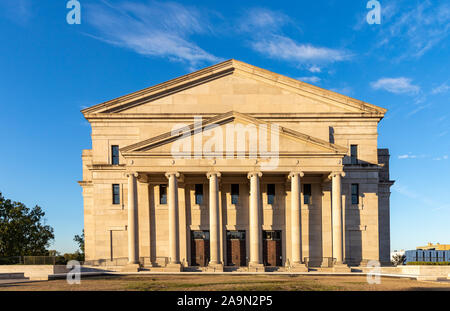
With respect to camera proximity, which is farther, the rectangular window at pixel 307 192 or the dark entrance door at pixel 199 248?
the rectangular window at pixel 307 192

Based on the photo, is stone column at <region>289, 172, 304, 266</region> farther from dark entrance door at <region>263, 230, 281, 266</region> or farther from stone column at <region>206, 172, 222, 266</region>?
stone column at <region>206, 172, 222, 266</region>

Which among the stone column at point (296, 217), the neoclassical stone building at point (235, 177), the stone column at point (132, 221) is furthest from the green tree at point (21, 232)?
the stone column at point (296, 217)

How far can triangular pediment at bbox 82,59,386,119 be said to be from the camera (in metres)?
46.4

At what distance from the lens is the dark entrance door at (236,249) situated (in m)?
44.0

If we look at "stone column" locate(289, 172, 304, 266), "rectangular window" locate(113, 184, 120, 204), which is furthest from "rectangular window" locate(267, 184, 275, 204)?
"rectangular window" locate(113, 184, 120, 204)

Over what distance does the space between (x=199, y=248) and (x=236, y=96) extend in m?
17.5

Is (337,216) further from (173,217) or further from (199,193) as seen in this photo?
(173,217)

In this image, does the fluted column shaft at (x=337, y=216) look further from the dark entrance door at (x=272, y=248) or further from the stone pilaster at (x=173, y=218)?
the stone pilaster at (x=173, y=218)

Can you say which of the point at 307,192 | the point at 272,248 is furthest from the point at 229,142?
the point at 272,248

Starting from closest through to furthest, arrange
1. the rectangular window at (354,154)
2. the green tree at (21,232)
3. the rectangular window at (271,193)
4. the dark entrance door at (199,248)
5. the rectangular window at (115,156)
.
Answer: the dark entrance door at (199,248) < the rectangular window at (271,193) < the rectangular window at (115,156) < the rectangular window at (354,154) < the green tree at (21,232)

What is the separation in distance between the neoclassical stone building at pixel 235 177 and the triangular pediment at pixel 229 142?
0.32 feet

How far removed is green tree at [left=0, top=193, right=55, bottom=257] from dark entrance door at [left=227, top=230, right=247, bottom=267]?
3433cm

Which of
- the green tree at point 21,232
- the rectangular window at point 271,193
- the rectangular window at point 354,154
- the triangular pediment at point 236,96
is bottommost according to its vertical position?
the green tree at point 21,232
